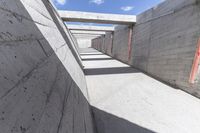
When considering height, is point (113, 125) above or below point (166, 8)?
below

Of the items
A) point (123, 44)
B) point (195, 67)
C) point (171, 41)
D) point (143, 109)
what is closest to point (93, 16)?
point (123, 44)

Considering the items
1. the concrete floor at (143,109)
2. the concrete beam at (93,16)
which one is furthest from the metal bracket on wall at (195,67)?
the concrete beam at (93,16)

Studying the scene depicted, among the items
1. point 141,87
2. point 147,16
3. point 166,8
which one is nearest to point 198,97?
point 141,87

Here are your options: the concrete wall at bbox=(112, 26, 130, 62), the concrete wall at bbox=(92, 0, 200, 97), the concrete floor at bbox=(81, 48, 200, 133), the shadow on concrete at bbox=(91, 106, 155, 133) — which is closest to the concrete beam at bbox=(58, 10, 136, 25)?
the concrete wall at bbox=(92, 0, 200, 97)

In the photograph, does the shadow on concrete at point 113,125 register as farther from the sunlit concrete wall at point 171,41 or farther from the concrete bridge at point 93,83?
the sunlit concrete wall at point 171,41

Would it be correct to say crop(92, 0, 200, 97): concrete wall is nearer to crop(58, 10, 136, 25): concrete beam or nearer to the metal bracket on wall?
the metal bracket on wall

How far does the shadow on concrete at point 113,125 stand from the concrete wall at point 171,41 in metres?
2.51

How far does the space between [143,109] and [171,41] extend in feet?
9.70

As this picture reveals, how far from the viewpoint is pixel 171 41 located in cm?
443

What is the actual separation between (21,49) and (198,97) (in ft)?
14.2

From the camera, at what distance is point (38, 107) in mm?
682

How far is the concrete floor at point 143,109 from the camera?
2223 millimetres

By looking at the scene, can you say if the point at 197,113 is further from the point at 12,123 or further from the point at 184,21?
the point at 12,123

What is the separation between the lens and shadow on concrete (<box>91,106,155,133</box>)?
2.12m
